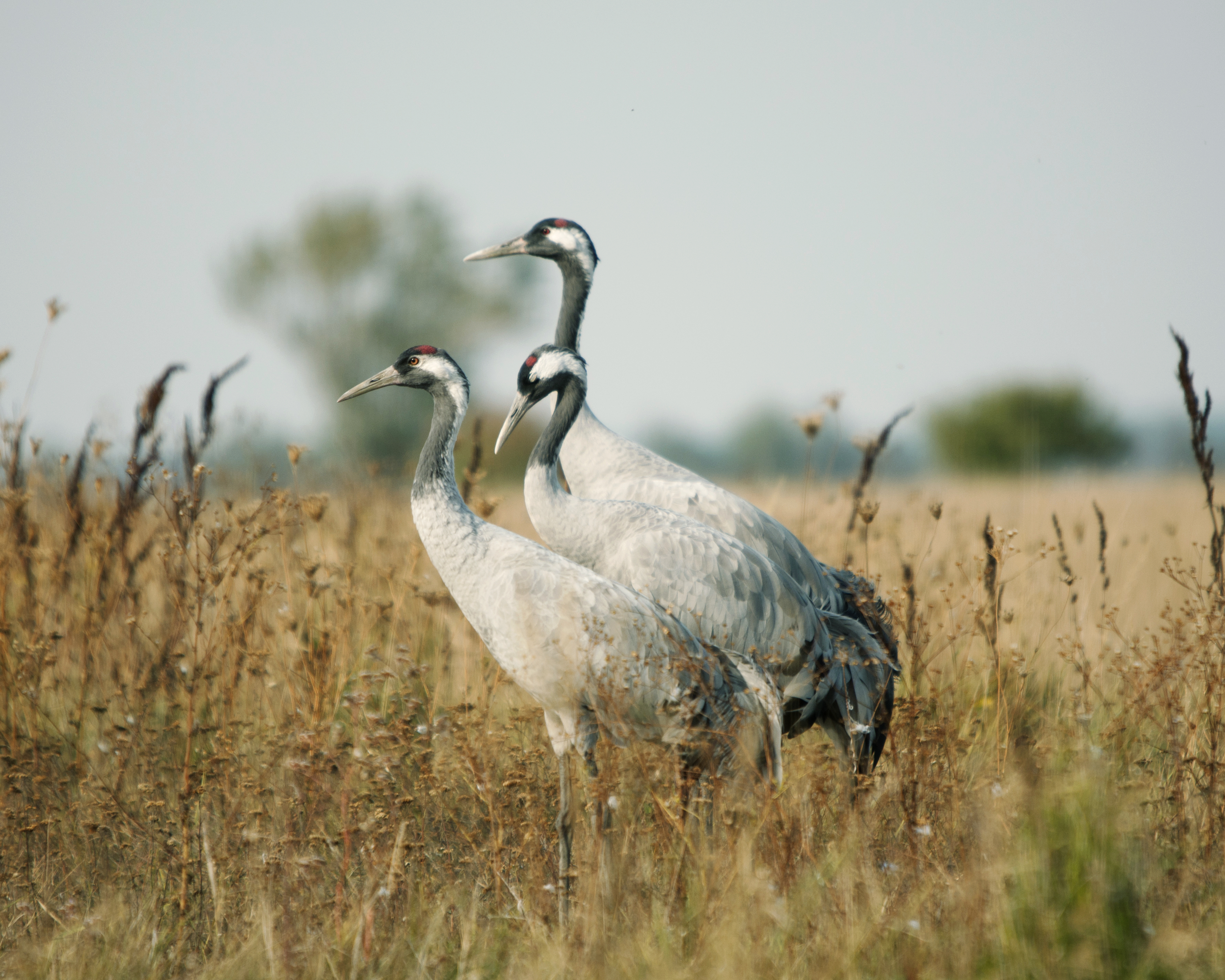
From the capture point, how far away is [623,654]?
2.99 m

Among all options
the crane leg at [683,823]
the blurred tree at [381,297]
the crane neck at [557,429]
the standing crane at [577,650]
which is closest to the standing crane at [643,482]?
the crane neck at [557,429]

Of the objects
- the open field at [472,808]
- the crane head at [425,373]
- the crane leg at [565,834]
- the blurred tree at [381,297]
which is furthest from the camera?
the blurred tree at [381,297]

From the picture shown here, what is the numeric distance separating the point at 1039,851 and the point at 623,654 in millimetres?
1374

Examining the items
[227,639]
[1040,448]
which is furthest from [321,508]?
[1040,448]

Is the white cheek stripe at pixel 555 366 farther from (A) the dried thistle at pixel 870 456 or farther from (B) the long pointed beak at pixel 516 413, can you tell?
(A) the dried thistle at pixel 870 456

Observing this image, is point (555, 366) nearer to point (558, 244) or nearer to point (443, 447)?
point (443, 447)

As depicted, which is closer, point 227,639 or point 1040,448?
point 227,639

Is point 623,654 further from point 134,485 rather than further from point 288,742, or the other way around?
point 134,485

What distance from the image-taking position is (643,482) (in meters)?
4.41

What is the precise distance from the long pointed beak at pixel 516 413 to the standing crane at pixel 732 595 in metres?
0.32

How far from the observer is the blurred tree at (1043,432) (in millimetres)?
32438

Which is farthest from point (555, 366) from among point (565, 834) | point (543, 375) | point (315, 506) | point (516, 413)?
point (565, 834)

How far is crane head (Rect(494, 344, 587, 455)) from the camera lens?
411 cm

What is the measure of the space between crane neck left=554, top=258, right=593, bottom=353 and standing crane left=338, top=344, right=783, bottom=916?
1.96 metres
